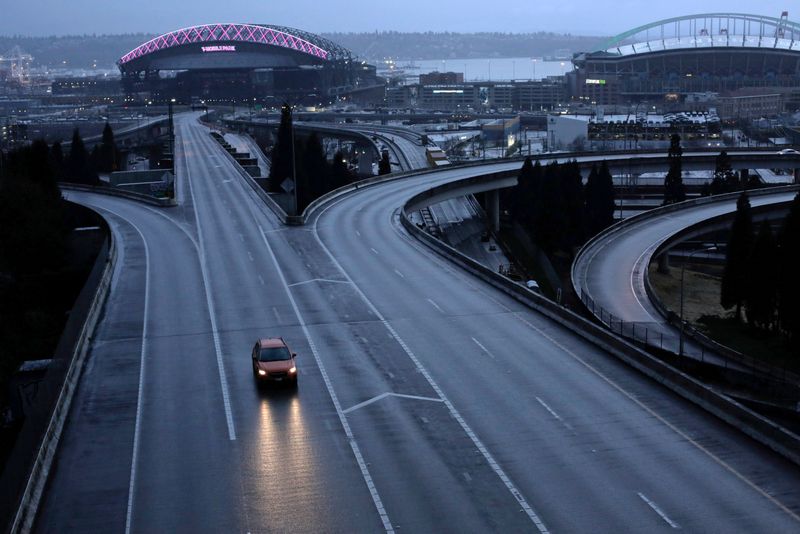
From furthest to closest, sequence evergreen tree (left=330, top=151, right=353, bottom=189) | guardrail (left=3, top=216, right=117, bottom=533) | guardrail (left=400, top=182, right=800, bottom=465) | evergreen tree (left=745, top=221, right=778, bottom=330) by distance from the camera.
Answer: evergreen tree (left=330, top=151, right=353, bottom=189), evergreen tree (left=745, top=221, right=778, bottom=330), guardrail (left=400, top=182, right=800, bottom=465), guardrail (left=3, top=216, right=117, bottom=533)

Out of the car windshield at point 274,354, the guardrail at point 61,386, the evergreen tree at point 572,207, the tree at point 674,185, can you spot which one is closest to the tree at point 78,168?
the evergreen tree at point 572,207

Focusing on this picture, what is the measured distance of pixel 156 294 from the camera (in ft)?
105

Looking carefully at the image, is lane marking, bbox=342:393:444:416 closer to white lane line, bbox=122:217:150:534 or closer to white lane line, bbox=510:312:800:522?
white lane line, bbox=510:312:800:522

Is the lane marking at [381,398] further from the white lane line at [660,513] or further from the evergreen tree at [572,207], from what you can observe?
the evergreen tree at [572,207]

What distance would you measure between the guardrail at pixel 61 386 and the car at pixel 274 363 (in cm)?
375

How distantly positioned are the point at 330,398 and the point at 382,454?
11.4 feet

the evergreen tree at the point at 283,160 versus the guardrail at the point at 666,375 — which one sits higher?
the evergreen tree at the point at 283,160

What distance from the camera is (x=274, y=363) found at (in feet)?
74.3

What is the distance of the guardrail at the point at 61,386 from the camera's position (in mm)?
16156

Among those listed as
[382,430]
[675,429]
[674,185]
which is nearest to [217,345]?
[382,430]

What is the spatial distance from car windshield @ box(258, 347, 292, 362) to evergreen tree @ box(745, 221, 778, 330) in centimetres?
2197

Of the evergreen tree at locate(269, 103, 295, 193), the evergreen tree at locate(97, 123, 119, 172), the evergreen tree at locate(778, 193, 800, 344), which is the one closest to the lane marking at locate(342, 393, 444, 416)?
the evergreen tree at locate(778, 193, 800, 344)

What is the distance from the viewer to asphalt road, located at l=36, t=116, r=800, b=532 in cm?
1602

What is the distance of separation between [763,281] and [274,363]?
22.9 metres
